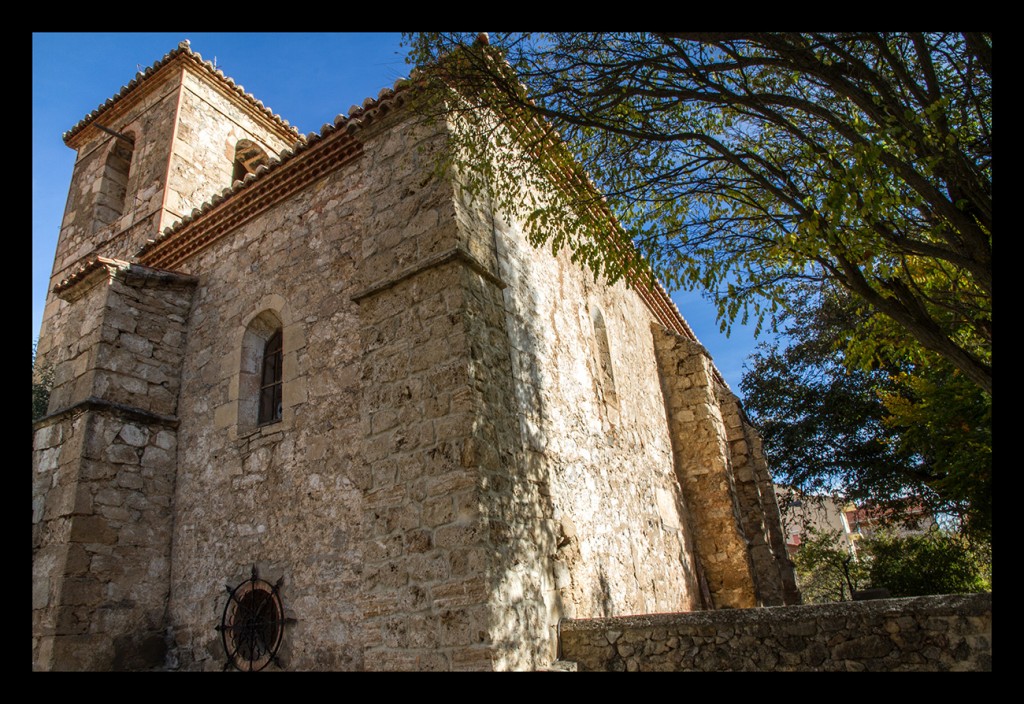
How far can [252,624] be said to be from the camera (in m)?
5.57

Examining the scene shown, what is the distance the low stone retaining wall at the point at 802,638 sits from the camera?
388cm

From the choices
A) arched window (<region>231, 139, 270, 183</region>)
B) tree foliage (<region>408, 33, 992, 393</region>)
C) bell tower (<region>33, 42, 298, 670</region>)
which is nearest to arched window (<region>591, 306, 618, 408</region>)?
tree foliage (<region>408, 33, 992, 393</region>)

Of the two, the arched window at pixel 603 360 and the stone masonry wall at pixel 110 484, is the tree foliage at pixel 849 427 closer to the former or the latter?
the arched window at pixel 603 360

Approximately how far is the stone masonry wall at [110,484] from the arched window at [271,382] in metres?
1.16

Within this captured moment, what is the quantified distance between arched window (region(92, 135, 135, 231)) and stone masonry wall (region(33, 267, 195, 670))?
16.1 feet

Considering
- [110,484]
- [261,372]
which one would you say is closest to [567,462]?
[261,372]

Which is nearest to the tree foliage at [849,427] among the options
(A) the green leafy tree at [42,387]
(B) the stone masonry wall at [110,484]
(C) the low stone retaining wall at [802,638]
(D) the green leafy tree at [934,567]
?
(D) the green leafy tree at [934,567]

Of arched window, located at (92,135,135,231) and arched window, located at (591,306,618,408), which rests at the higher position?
arched window, located at (92,135,135,231)

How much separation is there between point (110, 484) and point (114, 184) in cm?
785

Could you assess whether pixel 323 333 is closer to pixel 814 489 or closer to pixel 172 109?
pixel 172 109

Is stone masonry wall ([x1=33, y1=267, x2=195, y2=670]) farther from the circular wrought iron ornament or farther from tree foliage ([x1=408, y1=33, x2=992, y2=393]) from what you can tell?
tree foliage ([x1=408, y1=33, x2=992, y2=393])

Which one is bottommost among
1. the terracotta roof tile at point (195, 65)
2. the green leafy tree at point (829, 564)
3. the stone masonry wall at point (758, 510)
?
the green leafy tree at point (829, 564)

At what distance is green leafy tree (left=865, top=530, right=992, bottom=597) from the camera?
13742mm

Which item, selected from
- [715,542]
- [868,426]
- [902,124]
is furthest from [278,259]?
[868,426]
